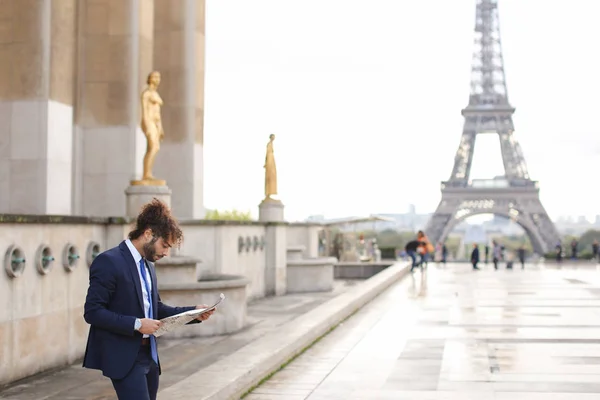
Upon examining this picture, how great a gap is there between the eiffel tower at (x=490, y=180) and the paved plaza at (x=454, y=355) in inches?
2904

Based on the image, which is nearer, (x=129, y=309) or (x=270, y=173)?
(x=129, y=309)

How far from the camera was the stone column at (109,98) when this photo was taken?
20.1 m

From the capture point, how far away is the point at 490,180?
102m

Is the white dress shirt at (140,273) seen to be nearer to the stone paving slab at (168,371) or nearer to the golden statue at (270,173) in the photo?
the stone paving slab at (168,371)

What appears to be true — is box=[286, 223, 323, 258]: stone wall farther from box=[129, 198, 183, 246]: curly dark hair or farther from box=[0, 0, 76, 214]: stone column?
box=[129, 198, 183, 246]: curly dark hair

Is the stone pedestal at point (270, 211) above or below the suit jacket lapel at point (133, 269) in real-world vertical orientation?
above

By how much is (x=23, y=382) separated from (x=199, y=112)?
15.7 metres

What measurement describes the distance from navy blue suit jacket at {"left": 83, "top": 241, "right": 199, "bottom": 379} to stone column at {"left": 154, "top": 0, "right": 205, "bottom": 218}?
1938cm

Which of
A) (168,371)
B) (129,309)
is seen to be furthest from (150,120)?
(129,309)

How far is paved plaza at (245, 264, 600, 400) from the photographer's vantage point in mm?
10383

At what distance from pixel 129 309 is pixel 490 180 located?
324ft

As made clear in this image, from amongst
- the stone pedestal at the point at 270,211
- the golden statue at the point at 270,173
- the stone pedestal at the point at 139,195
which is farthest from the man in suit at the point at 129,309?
the golden statue at the point at 270,173

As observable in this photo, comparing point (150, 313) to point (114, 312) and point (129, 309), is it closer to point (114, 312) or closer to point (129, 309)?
point (129, 309)

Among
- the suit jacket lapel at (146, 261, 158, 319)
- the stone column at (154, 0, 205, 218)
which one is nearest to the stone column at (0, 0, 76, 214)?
the stone column at (154, 0, 205, 218)
